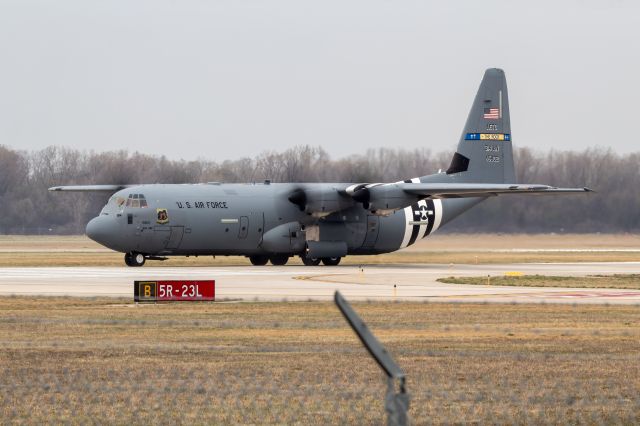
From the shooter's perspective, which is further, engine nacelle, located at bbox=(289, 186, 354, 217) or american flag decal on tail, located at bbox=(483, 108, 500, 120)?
american flag decal on tail, located at bbox=(483, 108, 500, 120)

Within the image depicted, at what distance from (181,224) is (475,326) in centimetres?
2455

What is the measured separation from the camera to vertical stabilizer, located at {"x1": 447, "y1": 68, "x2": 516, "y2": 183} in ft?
176

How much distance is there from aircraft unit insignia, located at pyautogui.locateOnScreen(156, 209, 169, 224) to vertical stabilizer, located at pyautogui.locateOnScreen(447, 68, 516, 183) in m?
14.5

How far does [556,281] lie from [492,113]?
61.5 feet

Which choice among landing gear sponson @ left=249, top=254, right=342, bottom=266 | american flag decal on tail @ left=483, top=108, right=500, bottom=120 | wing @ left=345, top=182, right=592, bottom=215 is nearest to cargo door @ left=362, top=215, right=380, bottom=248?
landing gear sponson @ left=249, top=254, right=342, bottom=266

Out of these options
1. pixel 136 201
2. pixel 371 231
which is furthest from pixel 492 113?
pixel 136 201

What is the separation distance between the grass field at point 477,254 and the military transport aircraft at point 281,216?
3177 mm

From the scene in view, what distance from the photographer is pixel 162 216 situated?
44844 mm

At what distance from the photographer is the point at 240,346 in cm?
1903

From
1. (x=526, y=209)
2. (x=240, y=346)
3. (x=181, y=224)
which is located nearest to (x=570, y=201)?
(x=526, y=209)

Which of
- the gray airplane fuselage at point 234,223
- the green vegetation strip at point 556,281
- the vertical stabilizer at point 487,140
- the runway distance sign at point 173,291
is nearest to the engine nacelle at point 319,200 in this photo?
the gray airplane fuselage at point 234,223

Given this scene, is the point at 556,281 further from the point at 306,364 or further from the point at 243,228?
the point at 306,364

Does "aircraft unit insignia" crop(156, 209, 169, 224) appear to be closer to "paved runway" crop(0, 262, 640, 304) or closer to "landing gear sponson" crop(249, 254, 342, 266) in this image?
"paved runway" crop(0, 262, 640, 304)

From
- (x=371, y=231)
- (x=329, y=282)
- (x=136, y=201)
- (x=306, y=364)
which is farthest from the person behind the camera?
(x=371, y=231)
